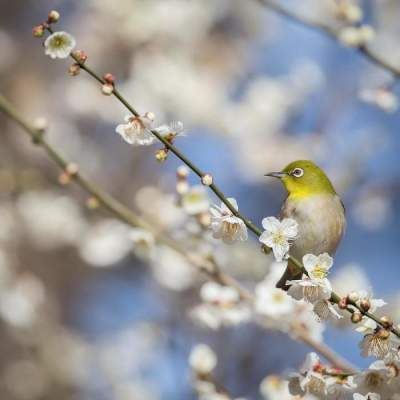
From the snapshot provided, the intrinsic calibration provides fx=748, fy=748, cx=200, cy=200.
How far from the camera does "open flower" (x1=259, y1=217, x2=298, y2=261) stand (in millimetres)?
2182

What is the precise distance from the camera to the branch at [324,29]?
3.31 meters

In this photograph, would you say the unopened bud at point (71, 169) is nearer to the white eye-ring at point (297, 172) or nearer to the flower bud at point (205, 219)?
the flower bud at point (205, 219)

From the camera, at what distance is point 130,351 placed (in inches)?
251

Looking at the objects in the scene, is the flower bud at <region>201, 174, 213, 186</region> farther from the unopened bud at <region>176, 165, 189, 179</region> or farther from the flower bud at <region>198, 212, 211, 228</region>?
the flower bud at <region>198, 212, 211, 228</region>

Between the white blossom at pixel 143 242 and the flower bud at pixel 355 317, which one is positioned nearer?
the flower bud at pixel 355 317

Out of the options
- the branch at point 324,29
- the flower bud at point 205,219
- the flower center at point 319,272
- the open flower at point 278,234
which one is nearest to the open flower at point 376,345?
the flower center at point 319,272

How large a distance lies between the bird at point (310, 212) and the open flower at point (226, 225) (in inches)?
35.2

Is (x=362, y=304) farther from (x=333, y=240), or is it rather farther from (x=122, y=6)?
(x=122, y=6)

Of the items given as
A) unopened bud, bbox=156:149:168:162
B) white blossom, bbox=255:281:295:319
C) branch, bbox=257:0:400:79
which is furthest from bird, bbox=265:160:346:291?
unopened bud, bbox=156:149:168:162

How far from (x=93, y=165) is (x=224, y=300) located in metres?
4.10

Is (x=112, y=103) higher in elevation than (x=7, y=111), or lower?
higher

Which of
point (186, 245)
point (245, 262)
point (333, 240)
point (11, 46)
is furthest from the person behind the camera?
point (11, 46)

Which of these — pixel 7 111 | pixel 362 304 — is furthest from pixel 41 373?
pixel 362 304

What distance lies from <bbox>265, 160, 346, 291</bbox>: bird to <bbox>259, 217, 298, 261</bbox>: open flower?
89 cm
